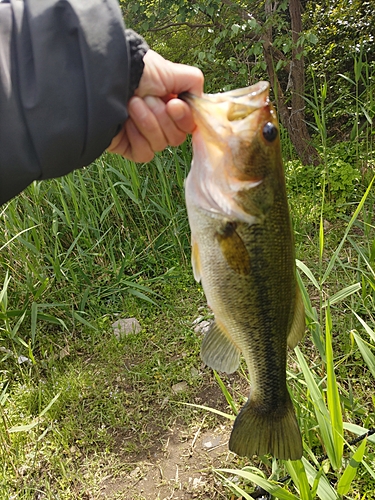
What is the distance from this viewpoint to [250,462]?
2.38 metres

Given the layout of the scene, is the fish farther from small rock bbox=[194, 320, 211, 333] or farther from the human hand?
small rock bbox=[194, 320, 211, 333]

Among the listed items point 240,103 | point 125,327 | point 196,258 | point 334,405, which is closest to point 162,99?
point 240,103

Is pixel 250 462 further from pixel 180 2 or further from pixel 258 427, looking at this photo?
pixel 180 2

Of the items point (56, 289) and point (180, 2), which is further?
point (180, 2)

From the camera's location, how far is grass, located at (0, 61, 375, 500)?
7.22ft

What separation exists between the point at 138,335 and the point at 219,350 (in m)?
2.05

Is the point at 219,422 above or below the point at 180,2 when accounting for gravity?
below

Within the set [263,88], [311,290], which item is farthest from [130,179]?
[263,88]

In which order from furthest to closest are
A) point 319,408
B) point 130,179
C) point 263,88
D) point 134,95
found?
point 130,179 < point 319,408 < point 134,95 < point 263,88

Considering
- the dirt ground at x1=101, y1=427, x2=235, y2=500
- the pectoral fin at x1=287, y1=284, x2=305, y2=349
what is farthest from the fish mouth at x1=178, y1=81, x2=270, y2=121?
the dirt ground at x1=101, y1=427, x2=235, y2=500

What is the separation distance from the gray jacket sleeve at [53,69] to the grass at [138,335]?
121 centimetres

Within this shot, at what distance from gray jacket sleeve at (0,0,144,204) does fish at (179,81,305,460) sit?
0.30 meters

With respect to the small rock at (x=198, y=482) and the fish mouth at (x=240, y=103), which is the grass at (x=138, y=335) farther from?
the fish mouth at (x=240, y=103)

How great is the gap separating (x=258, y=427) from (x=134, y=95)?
1.16 metres
